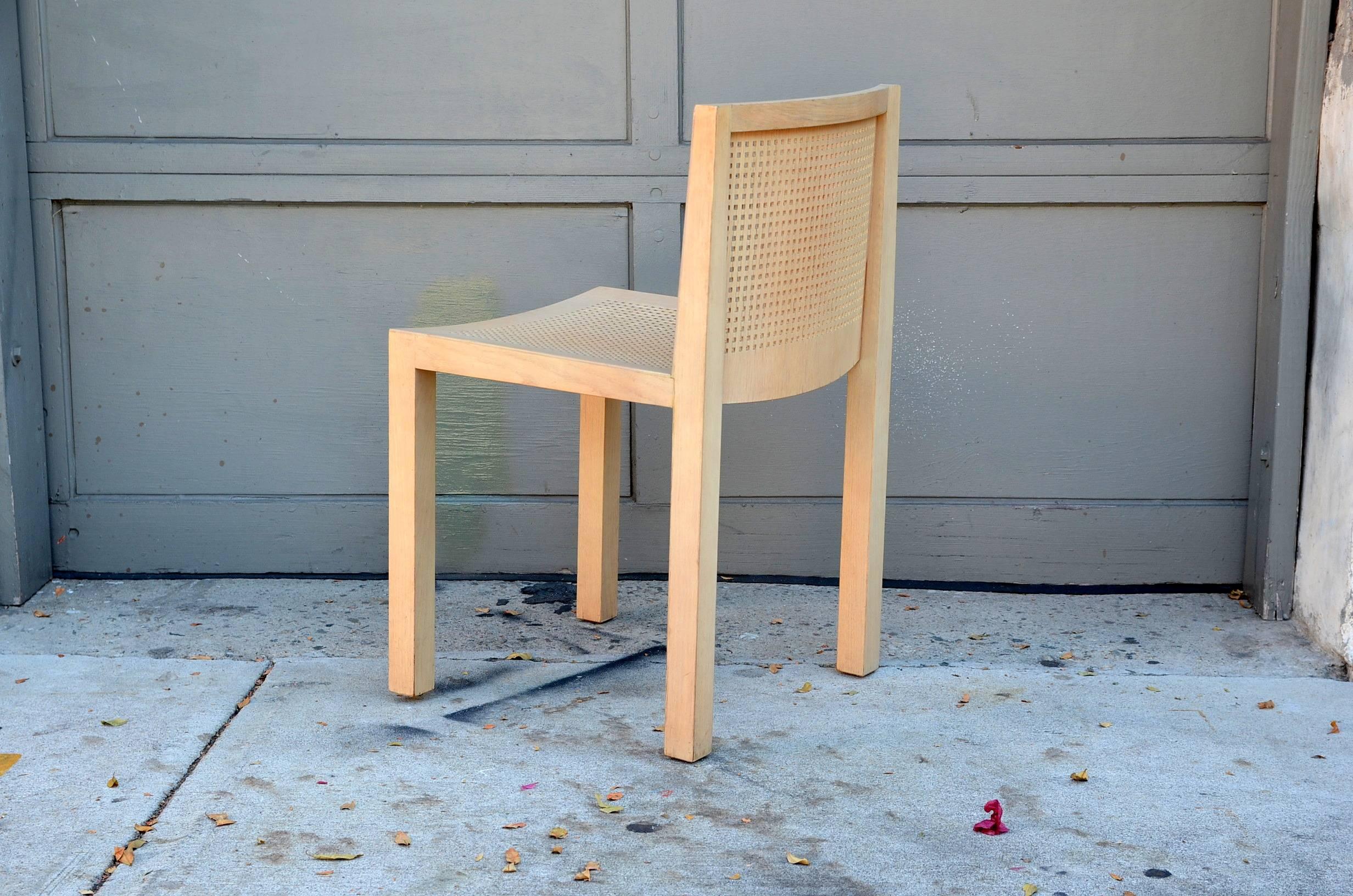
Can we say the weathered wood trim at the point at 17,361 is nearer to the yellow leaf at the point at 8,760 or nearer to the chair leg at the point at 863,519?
the yellow leaf at the point at 8,760

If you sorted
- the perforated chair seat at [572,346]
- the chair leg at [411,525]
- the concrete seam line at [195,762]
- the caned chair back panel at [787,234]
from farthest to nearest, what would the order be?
1. the chair leg at [411,525]
2. the perforated chair seat at [572,346]
3. the caned chair back panel at [787,234]
4. the concrete seam line at [195,762]

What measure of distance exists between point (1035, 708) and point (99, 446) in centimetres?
216

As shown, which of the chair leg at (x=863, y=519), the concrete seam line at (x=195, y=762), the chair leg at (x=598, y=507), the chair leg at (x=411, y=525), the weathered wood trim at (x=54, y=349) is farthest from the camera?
the weathered wood trim at (x=54, y=349)

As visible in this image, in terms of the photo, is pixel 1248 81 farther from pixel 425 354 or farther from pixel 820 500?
pixel 425 354

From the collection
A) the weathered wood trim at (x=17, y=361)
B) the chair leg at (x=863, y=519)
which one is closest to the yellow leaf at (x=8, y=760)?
the weathered wood trim at (x=17, y=361)

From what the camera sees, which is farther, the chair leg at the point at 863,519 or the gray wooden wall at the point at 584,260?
the gray wooden wall at the point at 584,260

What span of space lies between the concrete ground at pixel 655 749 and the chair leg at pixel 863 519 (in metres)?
0.08

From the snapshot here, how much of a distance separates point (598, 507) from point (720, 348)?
2.61 feet

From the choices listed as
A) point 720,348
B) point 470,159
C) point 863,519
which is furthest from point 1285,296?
point 470,159

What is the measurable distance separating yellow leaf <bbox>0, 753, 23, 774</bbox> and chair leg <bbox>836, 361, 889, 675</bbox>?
1487 millimetres

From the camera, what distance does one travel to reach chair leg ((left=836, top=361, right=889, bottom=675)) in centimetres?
249

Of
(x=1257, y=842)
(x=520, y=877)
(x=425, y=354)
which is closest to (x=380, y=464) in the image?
(x=425, y=354)

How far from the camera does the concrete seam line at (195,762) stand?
1875 millimetres

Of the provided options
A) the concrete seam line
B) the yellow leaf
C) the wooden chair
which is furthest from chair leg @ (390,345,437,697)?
the yellow leaf
